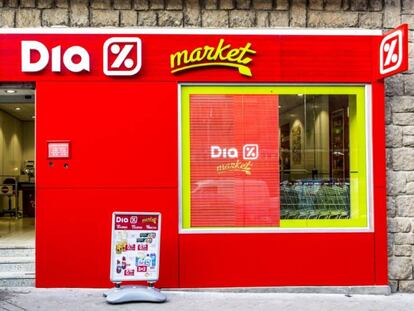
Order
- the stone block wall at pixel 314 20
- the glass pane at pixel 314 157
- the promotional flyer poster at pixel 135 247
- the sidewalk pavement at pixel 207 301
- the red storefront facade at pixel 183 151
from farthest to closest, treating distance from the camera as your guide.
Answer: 1. the glass pane at pixel 314 157
2. the stone block wall at pixel 314 20
3. the red storefront facade at pixel 183 151
4. the promotional flyer poster at pixel 135 247
5. the sidewalk pavement at pixel 207 301

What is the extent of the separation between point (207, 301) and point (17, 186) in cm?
877

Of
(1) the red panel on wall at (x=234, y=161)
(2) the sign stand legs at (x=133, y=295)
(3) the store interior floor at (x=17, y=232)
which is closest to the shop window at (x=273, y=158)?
(1) the red panel on wall at (x=234, y=161)

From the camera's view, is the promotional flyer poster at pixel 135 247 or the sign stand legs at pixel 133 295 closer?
the sign stand legs at pixel 133 295

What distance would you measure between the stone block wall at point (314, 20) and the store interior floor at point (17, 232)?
131 inches

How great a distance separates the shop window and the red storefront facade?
29mm

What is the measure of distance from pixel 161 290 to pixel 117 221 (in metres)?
1.25

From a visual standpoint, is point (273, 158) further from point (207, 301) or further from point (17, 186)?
point (17, 186)

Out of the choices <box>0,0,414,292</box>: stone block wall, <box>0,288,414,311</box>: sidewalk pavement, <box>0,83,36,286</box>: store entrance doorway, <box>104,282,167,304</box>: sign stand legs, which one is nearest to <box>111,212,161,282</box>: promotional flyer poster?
<box>104,282,167,304</box>: sign stand legs

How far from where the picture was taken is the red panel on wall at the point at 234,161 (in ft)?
25.1

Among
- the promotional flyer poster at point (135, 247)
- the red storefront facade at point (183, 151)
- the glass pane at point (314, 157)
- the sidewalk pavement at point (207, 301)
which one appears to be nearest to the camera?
the sidewalk pavement at point (207, 301)

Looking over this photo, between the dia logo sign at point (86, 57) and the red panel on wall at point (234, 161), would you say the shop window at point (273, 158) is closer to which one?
the red panel on wall at point (234, 161)

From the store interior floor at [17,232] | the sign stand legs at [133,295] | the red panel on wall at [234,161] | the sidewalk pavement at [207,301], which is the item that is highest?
the red panel on wall at [234,161]

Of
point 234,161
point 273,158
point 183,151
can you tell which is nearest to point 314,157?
point 273,158

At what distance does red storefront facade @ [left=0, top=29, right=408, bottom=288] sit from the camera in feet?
24.4
